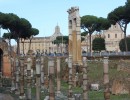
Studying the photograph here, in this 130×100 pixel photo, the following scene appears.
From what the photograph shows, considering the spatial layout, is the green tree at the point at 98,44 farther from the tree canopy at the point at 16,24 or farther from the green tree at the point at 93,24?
the tree canopy at the point at 16,24

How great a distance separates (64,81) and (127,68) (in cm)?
542

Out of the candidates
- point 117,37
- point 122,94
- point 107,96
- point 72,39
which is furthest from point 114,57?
point 117,37

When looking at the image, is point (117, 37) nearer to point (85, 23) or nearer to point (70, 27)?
point (85, 23)

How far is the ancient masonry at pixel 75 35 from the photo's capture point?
146 feet

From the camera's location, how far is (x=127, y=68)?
37969 millimetres

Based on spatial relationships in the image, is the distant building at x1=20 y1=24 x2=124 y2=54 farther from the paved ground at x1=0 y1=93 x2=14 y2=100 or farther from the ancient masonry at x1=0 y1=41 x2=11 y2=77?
the paved ground at x1=0 y1=93 x2=14 y2=100

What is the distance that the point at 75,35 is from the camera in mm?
45625

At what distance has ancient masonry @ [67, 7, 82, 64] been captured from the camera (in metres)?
44.6

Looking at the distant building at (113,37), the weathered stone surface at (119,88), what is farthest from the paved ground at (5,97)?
the distant building at (113,37)

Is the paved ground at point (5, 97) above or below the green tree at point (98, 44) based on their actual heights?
below

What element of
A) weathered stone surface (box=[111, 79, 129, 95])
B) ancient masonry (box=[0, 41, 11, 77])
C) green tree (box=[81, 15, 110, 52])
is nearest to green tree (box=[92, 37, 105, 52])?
green tree (box=[81, 15, 110, 52])

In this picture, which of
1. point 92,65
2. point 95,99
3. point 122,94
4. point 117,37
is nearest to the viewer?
point 95,99

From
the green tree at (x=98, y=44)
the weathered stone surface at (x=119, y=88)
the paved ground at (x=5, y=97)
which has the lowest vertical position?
the paved ground at (x=5, y=97)

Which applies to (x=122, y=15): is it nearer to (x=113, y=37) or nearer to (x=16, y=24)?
(x=16, y=24)
